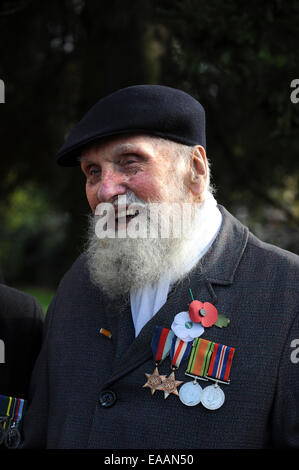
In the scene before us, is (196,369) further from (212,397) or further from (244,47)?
(244,47)

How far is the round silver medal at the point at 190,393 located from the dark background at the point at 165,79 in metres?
1.97

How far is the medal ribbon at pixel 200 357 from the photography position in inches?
87.8

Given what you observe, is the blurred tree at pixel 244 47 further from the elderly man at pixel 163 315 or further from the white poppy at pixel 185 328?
the white poppy at pixel 185 328

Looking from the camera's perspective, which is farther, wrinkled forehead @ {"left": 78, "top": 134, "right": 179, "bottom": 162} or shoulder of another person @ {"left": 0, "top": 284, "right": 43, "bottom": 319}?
shoulder of another person @ {"left": 0, "top": 284, "right": 43, "bottom": 319}

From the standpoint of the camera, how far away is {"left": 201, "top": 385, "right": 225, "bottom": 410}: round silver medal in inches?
84.6

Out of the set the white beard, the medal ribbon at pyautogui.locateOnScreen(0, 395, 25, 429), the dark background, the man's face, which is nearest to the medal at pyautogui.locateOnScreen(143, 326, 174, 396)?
the white beard

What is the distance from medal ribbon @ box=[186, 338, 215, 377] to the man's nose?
2.40 ft

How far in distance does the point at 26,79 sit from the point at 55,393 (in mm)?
4190

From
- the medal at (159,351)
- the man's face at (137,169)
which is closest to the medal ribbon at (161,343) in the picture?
the medal at (159,351)

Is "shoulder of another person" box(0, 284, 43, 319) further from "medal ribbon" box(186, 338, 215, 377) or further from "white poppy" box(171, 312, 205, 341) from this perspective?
"medal ribbon" box(186, 338, 215, 377)

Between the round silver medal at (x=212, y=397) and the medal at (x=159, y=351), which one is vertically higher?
the medal at (x=159, y=351)

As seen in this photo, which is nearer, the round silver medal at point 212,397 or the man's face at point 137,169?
the round silver medal at point 212,397

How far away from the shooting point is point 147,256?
2.48 meters

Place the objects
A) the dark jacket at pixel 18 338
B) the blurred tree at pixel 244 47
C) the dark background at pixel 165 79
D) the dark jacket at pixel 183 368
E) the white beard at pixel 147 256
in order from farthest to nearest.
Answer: the dark background at pixel 165 79 → the blurred tree at pixel 244 47 → the dark jacket at pixel 18 338 → the white beard at pixel 147 256 → the dark jacket at pixel 183 368
